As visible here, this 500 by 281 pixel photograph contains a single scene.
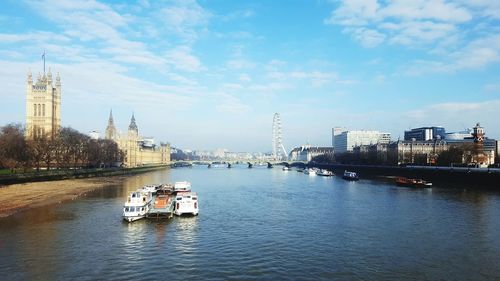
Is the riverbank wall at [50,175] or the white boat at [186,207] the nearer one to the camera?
the white boat at [186,207]

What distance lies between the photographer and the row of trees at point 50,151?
85.6 m

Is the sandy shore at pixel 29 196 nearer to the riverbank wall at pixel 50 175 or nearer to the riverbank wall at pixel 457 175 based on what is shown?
the riverbank wall at pixel 50 175

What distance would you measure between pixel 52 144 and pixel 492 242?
313 ft

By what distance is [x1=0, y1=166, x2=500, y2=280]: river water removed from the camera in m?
26.0

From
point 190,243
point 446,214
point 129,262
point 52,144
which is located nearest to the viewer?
point 129,262

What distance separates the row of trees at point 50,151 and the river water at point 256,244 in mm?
A: 38092

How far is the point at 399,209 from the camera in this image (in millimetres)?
54656

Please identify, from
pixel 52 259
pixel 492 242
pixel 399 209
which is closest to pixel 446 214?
pixel 399 209

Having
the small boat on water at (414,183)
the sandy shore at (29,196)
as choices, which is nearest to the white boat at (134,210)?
the sandy shore at (29,196)

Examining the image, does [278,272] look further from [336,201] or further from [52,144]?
[52,144]

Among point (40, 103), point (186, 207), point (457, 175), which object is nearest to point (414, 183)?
point (457, 175)

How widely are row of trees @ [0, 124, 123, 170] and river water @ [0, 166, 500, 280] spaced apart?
38092mm

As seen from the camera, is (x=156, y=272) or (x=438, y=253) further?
(x=438, y=253)

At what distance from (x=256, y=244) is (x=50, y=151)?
275 feet
